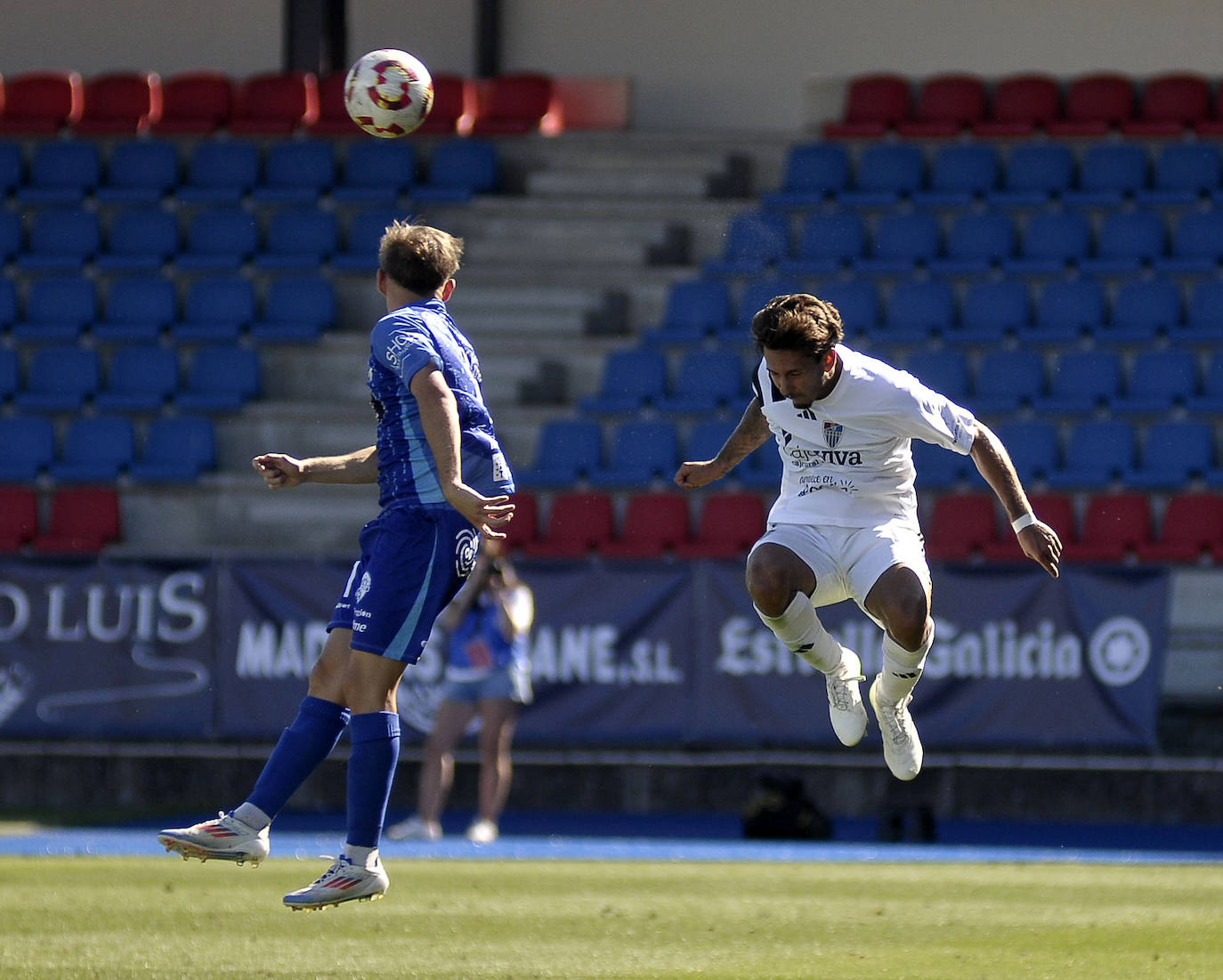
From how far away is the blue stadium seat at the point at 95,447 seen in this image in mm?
16266

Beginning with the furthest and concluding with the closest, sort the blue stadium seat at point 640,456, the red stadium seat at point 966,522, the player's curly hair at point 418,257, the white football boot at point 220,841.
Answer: the blue stadium seat at point 640,456 < the red stadium seat at point 966,522 < the player's curly hair at point 418,257 < the white football boot at point 220,841

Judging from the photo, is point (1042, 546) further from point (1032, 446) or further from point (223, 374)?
point (223, 374)

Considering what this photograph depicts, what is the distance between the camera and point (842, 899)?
9.57 m

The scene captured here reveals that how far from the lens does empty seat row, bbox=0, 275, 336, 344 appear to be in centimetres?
1738

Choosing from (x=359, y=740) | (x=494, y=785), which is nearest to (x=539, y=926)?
(x=359, y=740)

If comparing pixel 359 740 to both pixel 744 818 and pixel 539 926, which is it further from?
pixel 744 818

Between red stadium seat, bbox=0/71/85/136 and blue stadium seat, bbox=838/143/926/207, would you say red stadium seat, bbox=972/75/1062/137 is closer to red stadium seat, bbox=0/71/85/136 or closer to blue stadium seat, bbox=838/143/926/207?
blue stadium seat, bbox=838/143/926/207

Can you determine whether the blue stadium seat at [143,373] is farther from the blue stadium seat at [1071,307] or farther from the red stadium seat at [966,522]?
the blue stadium seat at [1071,307]

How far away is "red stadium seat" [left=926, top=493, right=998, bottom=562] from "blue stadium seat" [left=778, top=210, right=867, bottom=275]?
3176 millimetres

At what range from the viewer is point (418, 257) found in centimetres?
638

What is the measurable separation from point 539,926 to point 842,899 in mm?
1944

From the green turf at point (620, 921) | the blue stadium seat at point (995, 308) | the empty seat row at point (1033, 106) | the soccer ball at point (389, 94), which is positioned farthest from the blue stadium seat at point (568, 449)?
the soccer ball at point (389, 94)

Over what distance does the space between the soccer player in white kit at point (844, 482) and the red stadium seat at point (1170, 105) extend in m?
11.4

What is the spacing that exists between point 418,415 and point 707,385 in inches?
391
